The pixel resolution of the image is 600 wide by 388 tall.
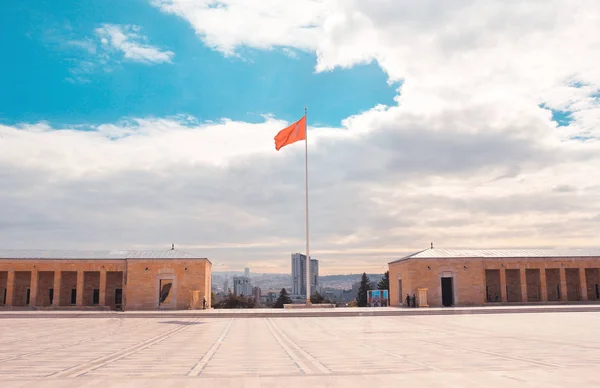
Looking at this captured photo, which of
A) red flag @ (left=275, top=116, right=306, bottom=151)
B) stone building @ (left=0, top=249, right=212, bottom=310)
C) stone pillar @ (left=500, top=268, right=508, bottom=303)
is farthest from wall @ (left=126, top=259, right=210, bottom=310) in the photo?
stone pillar @ (left=500, top=268, right=508, bottom=303)

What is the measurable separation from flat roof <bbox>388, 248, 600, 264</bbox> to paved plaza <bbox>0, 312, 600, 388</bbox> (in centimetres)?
2333

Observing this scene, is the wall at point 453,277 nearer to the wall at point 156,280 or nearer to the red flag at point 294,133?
the red flag at point 294,133

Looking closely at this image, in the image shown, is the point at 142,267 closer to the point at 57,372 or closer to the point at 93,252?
the point at 93,252

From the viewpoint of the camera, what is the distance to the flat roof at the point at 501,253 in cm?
4384

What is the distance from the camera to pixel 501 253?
46.0m

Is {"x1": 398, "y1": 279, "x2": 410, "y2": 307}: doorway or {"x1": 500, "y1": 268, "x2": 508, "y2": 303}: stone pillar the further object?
{"x1": 398, "y1": 279, "x2": 410, "y2": 307}: doorway

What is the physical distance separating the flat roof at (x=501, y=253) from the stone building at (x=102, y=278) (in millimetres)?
18427

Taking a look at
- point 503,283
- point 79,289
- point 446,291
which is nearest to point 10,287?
point 79,289

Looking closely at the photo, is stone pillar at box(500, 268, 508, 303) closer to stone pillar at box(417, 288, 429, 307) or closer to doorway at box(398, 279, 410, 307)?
stone pillar at box(417, 288, 429, 307)

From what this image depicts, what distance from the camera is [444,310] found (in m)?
34.9

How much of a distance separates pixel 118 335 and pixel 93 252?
1117 inches

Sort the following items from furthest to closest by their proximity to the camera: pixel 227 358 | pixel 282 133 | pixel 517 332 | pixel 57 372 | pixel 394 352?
pixel 282 133
pixel 517 332
pixel 394 352
pixel 227 358
pixel 57 372

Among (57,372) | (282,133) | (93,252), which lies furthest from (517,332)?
(93,252)

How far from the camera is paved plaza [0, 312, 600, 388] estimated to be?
966 centimetres
